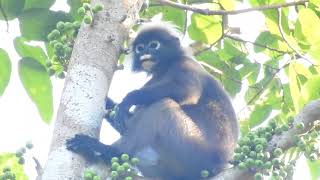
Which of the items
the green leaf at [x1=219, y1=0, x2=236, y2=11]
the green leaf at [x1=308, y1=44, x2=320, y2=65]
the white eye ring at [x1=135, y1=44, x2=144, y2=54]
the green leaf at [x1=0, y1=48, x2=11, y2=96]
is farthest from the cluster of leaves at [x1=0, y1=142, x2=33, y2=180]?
the white eye ring at [x1=135, y1=44, x2=144, y2=54]

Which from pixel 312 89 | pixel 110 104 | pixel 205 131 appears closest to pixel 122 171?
pixel 312 89

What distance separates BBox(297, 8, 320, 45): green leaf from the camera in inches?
146

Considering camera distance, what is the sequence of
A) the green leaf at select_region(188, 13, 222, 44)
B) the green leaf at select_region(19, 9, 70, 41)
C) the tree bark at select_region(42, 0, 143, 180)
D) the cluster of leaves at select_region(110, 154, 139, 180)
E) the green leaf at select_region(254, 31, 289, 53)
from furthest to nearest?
the green leaf at select_region(188, 13, 222, 44)
the green leaf at select_region(254, 31, 289, 53)
the green leaf at select_region(19, 9, 70, 41)
the cluster of leaves at select_region(110, 154, 139, 180)
the tree bark at select_region(42, 0, 143, 180)

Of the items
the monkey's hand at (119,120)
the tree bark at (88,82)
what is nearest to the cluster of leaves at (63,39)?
the tree bark at (88,82)

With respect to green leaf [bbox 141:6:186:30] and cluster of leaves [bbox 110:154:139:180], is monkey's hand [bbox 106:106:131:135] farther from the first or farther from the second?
cluster of leaves [bbox 110:154:139:180]

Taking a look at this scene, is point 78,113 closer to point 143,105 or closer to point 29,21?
point 29,21

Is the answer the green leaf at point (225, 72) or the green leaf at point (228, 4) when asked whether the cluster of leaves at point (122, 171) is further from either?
the green leaf at point (225, 72)

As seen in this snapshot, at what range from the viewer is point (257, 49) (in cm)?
452

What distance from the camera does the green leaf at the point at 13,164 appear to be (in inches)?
146

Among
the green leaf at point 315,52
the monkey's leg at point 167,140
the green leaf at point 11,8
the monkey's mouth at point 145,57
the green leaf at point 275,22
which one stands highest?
the monkey's mouth at point 145,57

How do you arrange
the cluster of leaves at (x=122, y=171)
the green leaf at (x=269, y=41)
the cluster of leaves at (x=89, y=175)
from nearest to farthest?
the cluster of leaves at (x=89, y=175), the cluster of leaves at (x=122, y=171), the green leaf at (x=269, y=41)

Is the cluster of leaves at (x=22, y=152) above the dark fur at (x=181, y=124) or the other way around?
the other way around

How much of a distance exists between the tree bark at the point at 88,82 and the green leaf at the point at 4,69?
0.55m

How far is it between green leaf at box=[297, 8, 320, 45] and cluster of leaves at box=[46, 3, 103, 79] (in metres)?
1.09
